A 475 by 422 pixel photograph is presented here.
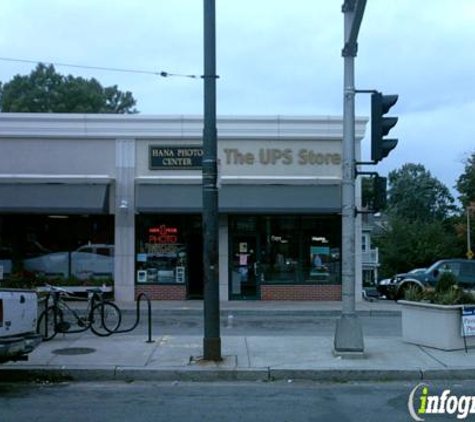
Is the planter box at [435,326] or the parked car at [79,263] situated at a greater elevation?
the parked car at [79,263]

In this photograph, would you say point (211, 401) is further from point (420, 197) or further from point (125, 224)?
point (420, 197)

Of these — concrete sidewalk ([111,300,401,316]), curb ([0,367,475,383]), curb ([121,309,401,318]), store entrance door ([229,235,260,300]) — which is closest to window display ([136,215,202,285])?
concrete sidewalk ([111,300,401,316])

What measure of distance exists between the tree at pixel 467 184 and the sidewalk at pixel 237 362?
42.6 m

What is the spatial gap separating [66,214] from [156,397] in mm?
13052

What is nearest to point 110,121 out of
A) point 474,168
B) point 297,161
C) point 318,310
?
point 297,161

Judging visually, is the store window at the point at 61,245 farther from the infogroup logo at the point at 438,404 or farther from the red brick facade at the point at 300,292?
the infogroup logo at the point at 438,404

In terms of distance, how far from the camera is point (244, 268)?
21.4 m

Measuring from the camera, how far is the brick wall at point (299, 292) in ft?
69.8

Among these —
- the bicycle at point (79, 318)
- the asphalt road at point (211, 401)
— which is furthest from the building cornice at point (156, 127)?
the asphalt road at point (211, 401)

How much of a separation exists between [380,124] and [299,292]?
38.1ft

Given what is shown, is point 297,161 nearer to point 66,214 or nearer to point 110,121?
→ point 110,121

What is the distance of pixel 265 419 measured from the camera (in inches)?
283

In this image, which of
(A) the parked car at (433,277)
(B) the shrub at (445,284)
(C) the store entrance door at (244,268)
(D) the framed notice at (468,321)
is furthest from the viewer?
(A) the parked car at (433,277)

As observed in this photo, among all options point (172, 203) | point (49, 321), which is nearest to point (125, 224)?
point (172, 203)
